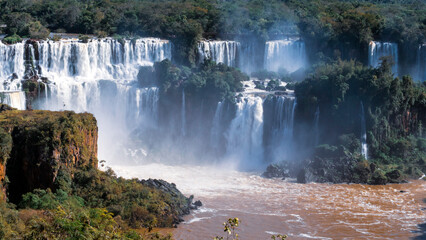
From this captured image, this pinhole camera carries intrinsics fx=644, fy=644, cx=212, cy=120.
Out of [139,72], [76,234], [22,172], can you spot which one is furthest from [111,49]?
[76,234]

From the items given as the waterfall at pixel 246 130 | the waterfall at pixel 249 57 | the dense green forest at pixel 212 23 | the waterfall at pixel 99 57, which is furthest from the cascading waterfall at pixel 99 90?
the waterfall at pixel 249 57

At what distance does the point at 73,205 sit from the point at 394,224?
14.0 metres

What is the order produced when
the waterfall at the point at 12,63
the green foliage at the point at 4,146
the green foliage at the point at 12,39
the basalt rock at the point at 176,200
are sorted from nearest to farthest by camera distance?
the green foliage at the point at 4,146, the basalt rock at the point at 176,200, the waterfall at the point at 12,63, the green foliage at the point at 12,39

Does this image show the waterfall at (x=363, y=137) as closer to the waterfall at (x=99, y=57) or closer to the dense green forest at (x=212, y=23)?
the dense green forest at (x=212, y=23)

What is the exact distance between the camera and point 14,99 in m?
39.3

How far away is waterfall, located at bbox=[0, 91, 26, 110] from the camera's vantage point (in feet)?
127

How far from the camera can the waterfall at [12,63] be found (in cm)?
4200

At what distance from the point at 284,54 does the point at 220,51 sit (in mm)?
5342

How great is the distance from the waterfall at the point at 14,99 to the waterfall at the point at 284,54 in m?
19.8

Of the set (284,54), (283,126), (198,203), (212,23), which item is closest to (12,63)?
(212,23)

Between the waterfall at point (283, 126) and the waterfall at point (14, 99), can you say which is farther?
the waterfall at point (283, 126)

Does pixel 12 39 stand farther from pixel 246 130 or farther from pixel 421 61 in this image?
pixel 421 61

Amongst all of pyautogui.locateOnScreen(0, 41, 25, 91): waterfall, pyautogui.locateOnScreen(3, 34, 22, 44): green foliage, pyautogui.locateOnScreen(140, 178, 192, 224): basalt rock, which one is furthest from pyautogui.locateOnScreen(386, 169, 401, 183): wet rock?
pyautogui.locateOnScreen(3, 34, 22, 44): green foliage

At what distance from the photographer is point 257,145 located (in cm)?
4147
